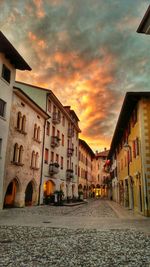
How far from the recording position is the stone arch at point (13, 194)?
23.0 meters

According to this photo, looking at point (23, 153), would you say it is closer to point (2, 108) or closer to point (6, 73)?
point (2, 108)

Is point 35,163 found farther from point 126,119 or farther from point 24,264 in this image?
point 24,264

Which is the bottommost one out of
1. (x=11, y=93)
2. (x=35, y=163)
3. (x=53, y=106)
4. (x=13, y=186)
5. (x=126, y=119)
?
(x=13, y=186)

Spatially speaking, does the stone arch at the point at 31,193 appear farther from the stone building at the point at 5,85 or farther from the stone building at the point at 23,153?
the stone building at the point at 5,85

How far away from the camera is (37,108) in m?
27.3

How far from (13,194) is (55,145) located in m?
10.5

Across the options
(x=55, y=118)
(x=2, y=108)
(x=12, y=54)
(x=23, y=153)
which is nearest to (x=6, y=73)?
(x=12, y=54)

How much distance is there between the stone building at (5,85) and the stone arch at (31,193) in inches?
262

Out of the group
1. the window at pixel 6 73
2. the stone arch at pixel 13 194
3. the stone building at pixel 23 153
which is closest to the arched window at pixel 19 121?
the stone building at pixel 23 153

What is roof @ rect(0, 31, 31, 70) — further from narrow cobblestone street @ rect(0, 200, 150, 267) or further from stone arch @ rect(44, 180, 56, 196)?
stone arch @ rect(44, 180, 56, 196)

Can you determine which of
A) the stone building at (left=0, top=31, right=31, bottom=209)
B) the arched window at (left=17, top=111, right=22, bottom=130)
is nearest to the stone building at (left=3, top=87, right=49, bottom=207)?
the arched window at (left=17, top=111, right=22, bottom=130)

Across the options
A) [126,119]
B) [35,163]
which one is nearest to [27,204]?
[35,163]

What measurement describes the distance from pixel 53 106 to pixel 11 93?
13066mm

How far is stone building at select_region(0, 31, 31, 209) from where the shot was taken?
1972 cm
